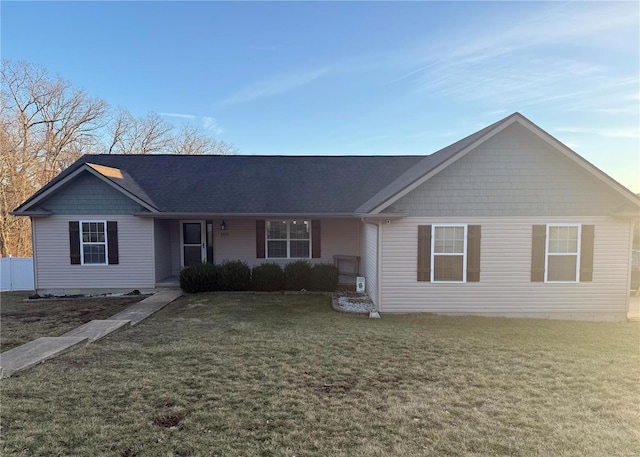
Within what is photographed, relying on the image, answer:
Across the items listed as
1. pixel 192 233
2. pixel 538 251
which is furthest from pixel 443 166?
pixel 192 233

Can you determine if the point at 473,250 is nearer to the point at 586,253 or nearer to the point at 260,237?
the point at 586,253

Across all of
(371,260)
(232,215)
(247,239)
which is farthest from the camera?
(247,239)

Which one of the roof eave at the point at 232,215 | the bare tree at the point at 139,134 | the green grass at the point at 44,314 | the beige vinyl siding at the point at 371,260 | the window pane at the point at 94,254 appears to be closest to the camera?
the green grass at the point at 44,314

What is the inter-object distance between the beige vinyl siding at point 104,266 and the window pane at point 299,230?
15.7 feet

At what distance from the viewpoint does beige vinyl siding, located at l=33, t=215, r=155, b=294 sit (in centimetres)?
1170

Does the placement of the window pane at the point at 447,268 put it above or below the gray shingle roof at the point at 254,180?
below

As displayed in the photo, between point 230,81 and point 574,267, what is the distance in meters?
18.6

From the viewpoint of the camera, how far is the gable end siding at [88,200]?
11.5m

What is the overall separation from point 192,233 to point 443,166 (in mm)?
9351

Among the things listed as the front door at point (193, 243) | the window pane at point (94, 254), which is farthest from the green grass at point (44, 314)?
the front door at point (193, 243)

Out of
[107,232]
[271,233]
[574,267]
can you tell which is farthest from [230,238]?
[574,267]

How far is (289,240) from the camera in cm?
1327

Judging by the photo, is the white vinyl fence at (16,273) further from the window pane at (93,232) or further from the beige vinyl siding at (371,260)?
the beige vinyl siding at (371,260)

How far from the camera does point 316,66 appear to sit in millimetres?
16672
